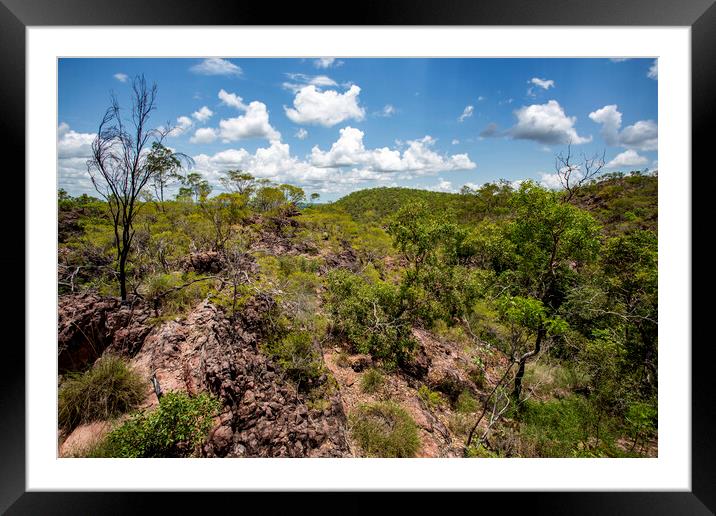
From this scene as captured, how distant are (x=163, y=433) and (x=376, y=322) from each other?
2.62m

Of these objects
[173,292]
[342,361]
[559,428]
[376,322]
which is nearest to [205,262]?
[173,292]

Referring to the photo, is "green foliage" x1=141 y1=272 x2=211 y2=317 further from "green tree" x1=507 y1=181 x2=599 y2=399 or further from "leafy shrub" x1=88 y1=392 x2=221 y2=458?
"green tree" x1=507 y1=181 x2=599 y2=399

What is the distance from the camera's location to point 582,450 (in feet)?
9.40

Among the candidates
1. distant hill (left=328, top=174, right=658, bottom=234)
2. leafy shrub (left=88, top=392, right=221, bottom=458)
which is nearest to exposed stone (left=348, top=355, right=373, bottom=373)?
leafy shrub (left=88, top=392, right=221, bottom=458)

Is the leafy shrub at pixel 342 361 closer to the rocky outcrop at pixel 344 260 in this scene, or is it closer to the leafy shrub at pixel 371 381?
the leafy shrub at pixel 371 381

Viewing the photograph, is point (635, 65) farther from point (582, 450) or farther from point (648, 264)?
point (582, 450)

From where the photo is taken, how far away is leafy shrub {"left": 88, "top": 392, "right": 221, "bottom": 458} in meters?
1.94

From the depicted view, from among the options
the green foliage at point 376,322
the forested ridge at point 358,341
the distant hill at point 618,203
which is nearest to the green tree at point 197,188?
the forested ridge at point 358,341

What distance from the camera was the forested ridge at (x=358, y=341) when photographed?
2.43m

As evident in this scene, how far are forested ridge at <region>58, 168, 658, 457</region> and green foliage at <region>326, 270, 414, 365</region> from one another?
28 mm

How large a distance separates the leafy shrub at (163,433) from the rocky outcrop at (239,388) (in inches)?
5.6

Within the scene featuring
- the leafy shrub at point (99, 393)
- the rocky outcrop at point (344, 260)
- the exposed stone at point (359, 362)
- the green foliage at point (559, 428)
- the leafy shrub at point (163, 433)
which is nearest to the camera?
the leafy shrub at point (163, 433)

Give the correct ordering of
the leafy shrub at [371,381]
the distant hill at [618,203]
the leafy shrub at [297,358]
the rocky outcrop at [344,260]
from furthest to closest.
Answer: the rocky outcrop at [344,260], the distant hill at [618,203], the leafy shrub at [371,381], the leafy shrub at [297,358]
